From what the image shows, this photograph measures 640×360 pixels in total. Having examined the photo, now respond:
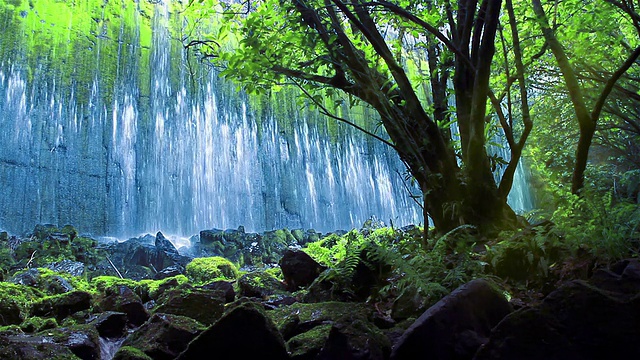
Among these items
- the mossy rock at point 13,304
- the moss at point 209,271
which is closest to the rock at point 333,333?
the mossy rock at point 13,304

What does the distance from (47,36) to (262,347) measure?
79.2 ft

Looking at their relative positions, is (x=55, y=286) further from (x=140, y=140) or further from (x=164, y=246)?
(x=140, y=140)

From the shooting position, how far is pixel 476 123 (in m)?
4.11

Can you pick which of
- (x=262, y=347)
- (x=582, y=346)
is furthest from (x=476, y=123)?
(x=262, y=347)

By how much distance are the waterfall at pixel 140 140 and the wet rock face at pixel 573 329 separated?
19.4 meters

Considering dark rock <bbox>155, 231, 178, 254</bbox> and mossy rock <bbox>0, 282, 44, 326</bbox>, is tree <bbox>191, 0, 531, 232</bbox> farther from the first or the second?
dark rock <bbox>155, 231, 178, 254</bbox>

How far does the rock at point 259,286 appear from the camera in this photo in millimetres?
5531

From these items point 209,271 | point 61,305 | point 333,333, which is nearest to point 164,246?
point 209,271

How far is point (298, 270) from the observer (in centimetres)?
564

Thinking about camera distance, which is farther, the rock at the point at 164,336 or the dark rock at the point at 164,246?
the dark rock at the point at 164,246

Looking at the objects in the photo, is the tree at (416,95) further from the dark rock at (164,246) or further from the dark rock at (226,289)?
the dark rock at (164,246)

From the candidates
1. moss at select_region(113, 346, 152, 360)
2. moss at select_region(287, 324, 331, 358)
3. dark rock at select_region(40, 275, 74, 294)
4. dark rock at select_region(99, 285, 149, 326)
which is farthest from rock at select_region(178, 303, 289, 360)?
dark rock at select_region(40, 275, 74, 294)

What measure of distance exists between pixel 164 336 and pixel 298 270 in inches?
106

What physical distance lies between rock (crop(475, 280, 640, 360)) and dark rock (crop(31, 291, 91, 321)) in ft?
15.5
